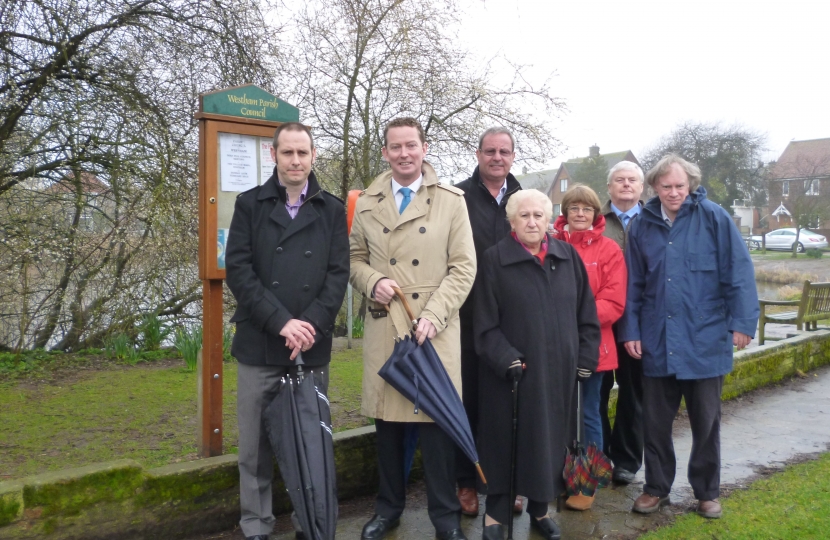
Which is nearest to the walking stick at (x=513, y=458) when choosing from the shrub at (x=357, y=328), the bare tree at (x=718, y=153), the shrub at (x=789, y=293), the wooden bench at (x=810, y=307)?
the shrub at (x=357, y=328)

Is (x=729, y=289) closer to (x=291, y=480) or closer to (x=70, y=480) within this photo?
(x=291, y=480)

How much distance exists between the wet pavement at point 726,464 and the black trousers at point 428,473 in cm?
22

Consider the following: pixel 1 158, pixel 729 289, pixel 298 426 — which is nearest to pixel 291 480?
pixel 298 426

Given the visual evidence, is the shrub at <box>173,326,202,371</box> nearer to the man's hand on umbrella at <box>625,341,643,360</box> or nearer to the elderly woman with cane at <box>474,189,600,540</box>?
the elderly woman with cane at <box>474,189,600,540</box>

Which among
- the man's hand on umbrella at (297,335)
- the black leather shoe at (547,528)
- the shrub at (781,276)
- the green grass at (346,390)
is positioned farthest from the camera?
the shrub at (781,276)

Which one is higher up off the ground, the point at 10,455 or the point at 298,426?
the point at 298,426

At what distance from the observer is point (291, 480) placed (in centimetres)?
314

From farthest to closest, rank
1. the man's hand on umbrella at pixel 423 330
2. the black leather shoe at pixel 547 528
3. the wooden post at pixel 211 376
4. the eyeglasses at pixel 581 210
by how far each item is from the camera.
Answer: the eyeglasses at pixel 581 210, the wooden post at pixel 211 376, the black leather shoe at pixel 547 528, the man's hand on umbrella at pixel 423 330

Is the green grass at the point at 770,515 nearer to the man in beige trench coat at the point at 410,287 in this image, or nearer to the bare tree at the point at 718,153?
the man in beige trench coat at the point at 410,287

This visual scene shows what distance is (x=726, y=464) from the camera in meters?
5.03

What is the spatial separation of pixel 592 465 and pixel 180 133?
215 inches

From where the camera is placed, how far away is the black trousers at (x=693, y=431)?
4.03m

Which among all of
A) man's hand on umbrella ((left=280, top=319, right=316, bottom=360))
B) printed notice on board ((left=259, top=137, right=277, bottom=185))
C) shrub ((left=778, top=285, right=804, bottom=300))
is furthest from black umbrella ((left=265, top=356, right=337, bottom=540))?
shrub ((left=778, top=285, right=804, bottom=300))

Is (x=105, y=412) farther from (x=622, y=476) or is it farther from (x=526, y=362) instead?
(x=622, y=476)
